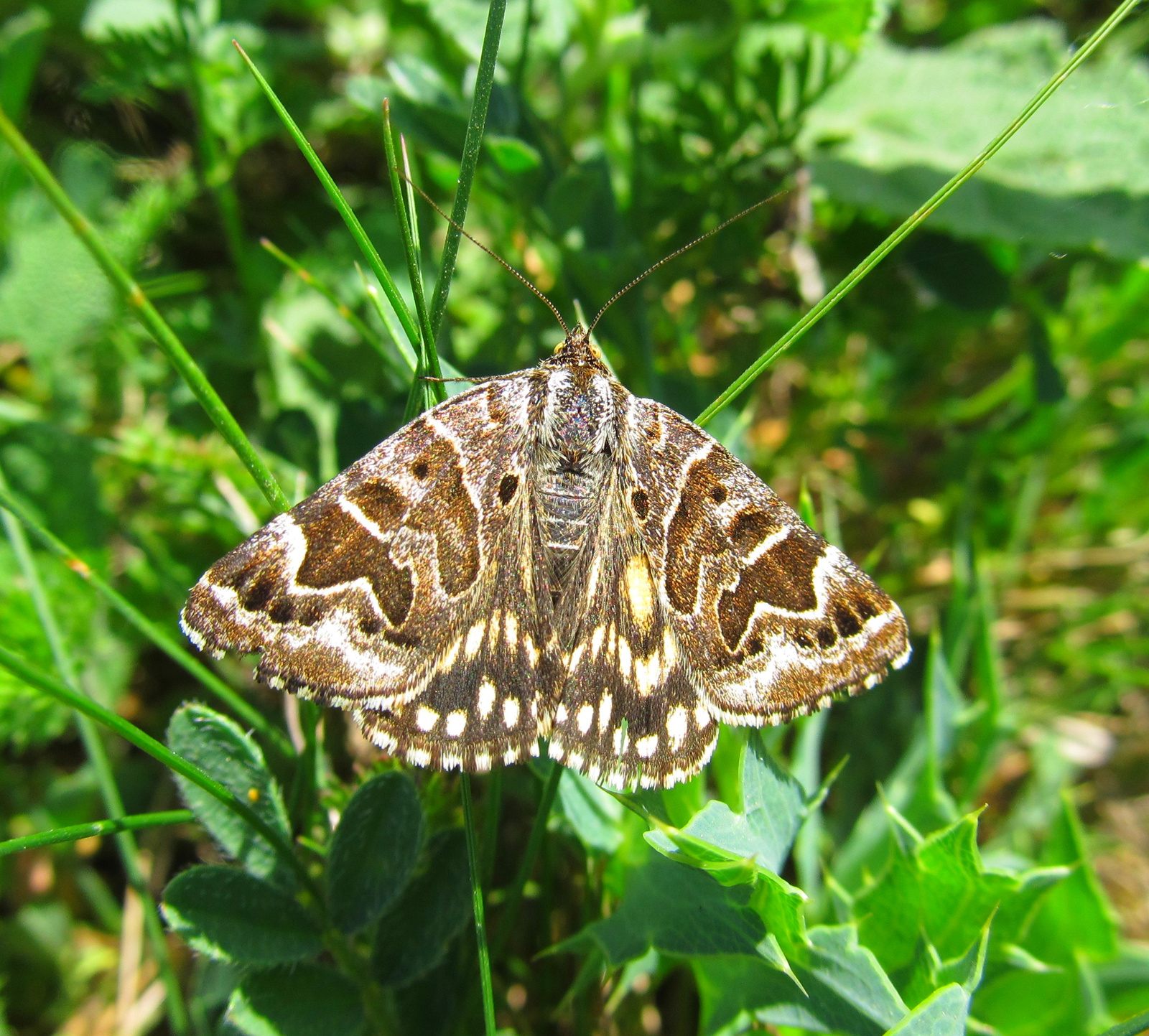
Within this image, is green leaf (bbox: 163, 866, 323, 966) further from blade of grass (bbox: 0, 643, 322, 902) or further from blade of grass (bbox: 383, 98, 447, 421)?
blade of grass (bbox: 383, 98, 447, 421)

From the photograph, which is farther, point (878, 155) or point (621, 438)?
point (878, 155)

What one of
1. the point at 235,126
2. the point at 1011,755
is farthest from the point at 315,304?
the point at 1011,755

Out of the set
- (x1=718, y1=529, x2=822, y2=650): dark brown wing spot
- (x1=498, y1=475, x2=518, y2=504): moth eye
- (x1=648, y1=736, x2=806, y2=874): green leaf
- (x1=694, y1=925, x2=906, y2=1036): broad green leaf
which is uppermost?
(x1=498, y1=475, x2=518, y2=504): moth eye

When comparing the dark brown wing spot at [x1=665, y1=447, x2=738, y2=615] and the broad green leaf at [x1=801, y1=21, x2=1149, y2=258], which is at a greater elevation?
the broad green leaf at [x1=801, y1=21, x2=1149, y2=258]

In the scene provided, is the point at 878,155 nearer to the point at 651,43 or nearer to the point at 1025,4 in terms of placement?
the point at 651,43

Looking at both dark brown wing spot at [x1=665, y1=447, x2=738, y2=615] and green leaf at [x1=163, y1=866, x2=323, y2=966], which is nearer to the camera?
green leaf at [x1=163, y1=866, x2=323, y2=966]

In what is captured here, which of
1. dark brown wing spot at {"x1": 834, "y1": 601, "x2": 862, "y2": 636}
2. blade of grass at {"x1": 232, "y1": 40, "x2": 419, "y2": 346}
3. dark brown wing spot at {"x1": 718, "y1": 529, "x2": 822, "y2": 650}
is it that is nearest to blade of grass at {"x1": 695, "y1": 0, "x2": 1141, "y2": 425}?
dark brown wing spot at {"x1": 718, "y1": 529, "x2": 822, "y2": 650}
